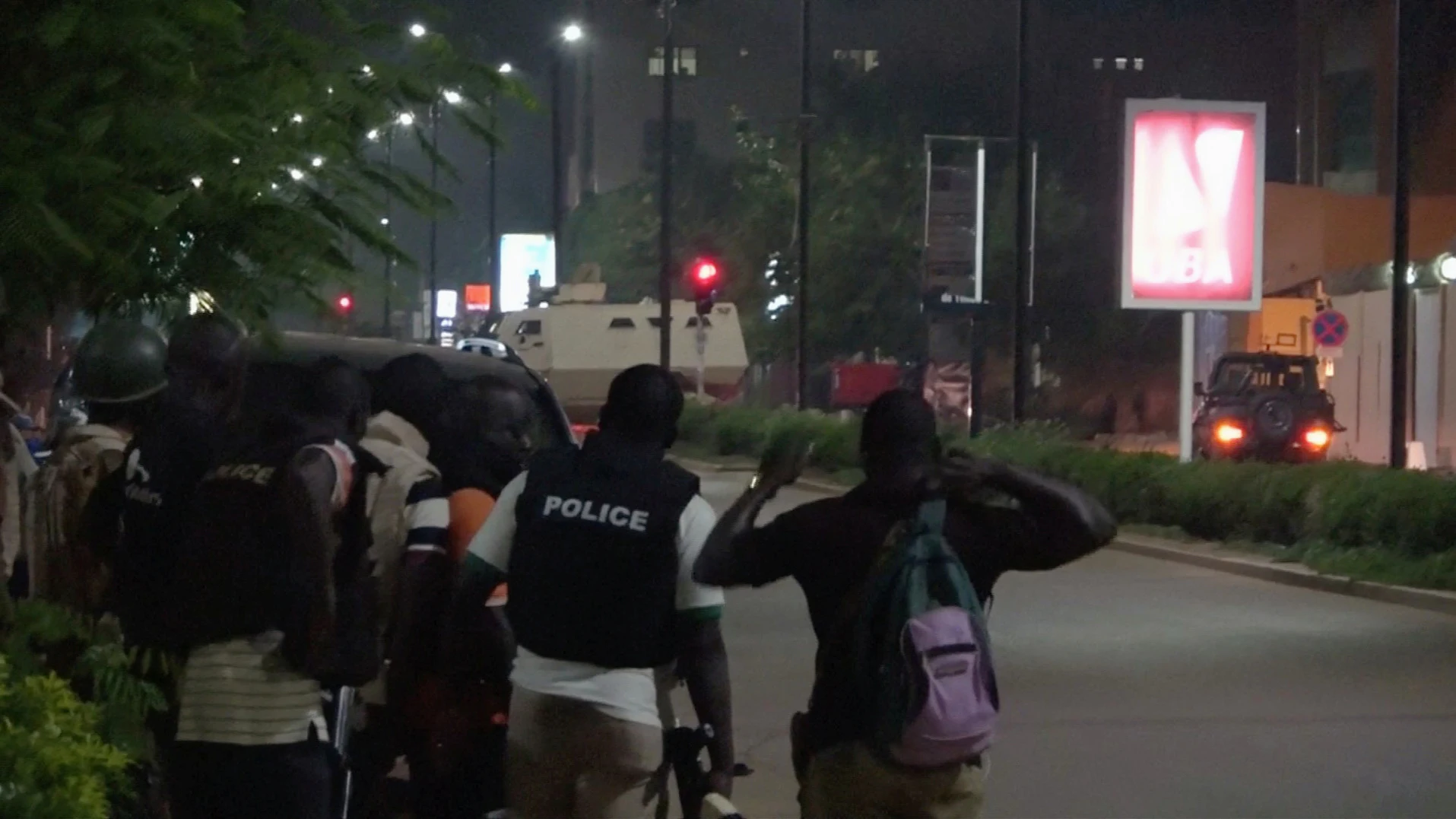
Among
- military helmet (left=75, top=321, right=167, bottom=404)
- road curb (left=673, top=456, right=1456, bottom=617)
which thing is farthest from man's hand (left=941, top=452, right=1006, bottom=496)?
road curb (left=673, top=456, right=1456, bottom=617)

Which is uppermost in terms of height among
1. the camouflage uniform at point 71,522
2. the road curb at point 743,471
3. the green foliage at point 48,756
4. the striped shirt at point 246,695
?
the camouflage uniform at point 71,522

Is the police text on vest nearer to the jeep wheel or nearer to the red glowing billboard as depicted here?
the red glowing billboard

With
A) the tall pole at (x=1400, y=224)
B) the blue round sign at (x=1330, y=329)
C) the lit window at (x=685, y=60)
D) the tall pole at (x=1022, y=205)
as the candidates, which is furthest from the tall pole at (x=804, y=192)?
the lit window at (x=685, y=60)

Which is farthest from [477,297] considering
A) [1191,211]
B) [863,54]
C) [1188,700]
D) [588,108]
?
[1188,700]

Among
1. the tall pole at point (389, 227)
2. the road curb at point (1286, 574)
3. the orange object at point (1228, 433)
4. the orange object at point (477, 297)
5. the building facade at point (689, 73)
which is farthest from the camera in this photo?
the building facade at point (689, 73)

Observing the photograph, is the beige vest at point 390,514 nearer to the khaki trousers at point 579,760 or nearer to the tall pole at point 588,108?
the khaki trousers at point 579,760

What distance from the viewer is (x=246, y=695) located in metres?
4.84

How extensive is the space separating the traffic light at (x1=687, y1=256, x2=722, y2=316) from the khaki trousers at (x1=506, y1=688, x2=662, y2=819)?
26.1 m

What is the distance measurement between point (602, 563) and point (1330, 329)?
938 inches

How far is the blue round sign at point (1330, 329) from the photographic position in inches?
1065

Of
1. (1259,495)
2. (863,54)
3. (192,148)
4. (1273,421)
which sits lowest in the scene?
(1259,495)

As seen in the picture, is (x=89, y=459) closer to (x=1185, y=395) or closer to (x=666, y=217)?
(x=1185, y=395)

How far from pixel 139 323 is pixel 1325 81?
167 feet

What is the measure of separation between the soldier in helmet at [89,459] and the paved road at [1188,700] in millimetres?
3886
